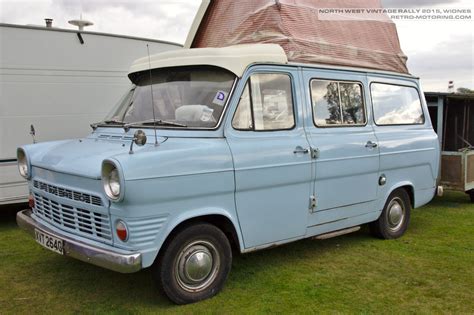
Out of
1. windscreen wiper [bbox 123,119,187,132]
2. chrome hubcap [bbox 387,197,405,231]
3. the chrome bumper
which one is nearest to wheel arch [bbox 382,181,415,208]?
chrome hubcap [bbox 387,197,405,231]

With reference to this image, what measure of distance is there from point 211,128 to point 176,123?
368 millimetres

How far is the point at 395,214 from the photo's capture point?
637 centimetres

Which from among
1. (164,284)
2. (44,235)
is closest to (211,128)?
(164,284)

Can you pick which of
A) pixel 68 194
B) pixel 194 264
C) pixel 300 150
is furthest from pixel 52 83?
pixel 194 264

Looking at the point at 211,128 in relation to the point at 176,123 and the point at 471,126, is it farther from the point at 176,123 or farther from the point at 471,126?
the point at 471,126

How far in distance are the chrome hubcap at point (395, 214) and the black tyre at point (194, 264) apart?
9.10ft

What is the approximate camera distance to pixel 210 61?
4.68 metres

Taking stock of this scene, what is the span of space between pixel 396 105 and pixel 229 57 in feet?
9.15

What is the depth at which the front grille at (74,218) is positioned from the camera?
3967 mm

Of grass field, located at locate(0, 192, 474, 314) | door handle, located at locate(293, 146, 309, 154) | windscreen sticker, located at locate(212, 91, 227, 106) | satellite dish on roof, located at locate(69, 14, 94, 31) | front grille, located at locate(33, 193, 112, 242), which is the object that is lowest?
grass field, located at locate(0, 192, 474, 314)

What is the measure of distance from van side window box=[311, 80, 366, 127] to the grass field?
5.11ft

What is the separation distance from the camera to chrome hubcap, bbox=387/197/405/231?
6.30 metres

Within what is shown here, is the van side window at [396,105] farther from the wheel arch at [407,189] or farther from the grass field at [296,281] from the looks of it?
the grass field at [296,281]

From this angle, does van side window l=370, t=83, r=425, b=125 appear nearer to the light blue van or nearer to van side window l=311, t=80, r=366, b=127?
the light blue van
